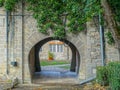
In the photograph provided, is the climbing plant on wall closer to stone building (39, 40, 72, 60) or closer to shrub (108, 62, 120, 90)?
shrub (108, 62, 120, 90)

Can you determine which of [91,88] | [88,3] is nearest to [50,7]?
[88,3]

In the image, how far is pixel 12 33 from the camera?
15.6 metres

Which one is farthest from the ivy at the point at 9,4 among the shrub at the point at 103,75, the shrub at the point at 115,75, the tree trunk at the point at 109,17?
the shrub at the point at 115,75

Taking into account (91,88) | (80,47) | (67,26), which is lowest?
(91,88)

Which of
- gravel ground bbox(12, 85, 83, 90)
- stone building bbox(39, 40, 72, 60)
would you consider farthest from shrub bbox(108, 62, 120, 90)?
stone building bbox(39, 40, 72, 60)

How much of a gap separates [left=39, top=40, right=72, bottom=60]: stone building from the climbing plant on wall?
26.1m

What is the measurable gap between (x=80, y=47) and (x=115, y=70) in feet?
17.1

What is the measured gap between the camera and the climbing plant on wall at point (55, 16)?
1523 centimetres

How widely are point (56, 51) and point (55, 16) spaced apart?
2797 cm

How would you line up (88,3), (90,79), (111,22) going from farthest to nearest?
(90,79)
(88,3)
(111,22)

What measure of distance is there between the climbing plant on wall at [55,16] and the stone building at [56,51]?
26.1 metres

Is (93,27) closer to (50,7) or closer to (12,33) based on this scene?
(50,7)

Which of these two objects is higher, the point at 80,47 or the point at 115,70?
the point at 80,47

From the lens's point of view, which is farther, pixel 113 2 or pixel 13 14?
pixel 13 14
